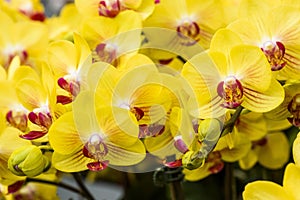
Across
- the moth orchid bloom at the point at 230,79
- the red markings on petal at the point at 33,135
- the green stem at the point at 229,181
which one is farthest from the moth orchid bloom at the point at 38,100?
the green stem at the point at 229,181

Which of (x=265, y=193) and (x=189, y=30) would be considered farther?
(x=189, y=30)

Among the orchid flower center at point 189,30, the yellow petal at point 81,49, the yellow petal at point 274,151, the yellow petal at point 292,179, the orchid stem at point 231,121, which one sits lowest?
the yellow petal at point 292,179

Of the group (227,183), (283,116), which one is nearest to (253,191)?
(283,116)

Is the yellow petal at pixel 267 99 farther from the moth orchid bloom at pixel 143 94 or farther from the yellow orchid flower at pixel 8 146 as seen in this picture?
the yellow orchid flower at pixel 8 146

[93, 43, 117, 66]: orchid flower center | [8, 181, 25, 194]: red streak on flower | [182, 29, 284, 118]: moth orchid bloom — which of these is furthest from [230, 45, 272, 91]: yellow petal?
[8, 181, 25, 194]: red streak on flower

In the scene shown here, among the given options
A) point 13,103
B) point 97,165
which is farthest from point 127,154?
point 13,103

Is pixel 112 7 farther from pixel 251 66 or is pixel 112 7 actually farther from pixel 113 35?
pixel 251 66
